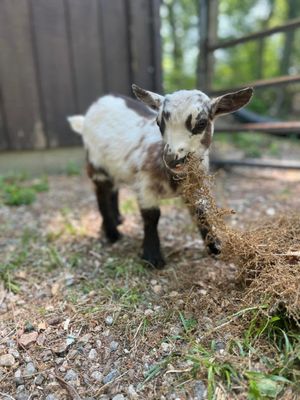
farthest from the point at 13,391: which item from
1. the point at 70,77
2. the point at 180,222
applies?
the point at 70,77

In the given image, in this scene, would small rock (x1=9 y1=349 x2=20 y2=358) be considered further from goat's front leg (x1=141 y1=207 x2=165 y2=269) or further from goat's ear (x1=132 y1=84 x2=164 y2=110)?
goat's ear (x1=132 y1=84 x2=164 y2=110)

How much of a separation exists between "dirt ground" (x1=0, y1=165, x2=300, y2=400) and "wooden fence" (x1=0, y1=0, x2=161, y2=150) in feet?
5.32

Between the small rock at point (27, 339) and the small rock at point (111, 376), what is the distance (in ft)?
1.44

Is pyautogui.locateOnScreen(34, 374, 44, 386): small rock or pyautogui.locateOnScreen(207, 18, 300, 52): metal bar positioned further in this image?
pyautogui.locateOnScreen(207, 18, 300, 52): metal bar

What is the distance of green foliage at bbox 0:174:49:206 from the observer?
11.3 feet

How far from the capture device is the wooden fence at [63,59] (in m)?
4.03

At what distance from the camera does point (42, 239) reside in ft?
9.14

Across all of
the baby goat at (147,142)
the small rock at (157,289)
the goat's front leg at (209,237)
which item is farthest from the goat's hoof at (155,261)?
the goat's front leg at (209,237)

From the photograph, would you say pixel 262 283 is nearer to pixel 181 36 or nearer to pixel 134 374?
pixel 134 374

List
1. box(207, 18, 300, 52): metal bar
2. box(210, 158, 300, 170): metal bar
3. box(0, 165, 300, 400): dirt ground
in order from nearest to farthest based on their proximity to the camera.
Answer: box(0, 165, 300, 400): dirt ground < box(207, 18, 300, 52): metal bar < box(210, 158, 300, 170): metal bar

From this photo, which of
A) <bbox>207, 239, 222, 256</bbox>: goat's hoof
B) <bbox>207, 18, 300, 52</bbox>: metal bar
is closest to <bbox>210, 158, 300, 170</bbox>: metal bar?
<bbox>207, 18, 300, 52</bbox>: metal bar

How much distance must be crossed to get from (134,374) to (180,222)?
1.64 meters

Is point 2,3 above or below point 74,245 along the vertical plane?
A: above

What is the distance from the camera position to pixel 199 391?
1.41m
